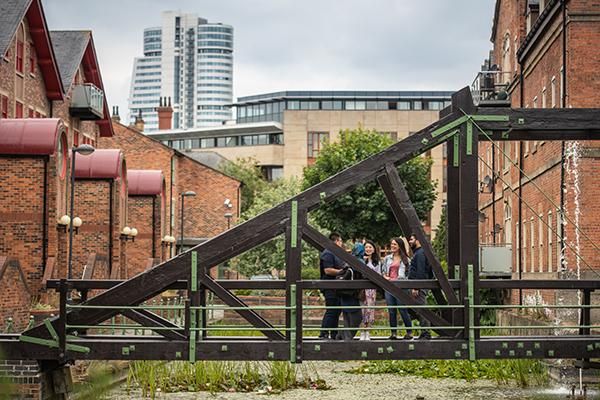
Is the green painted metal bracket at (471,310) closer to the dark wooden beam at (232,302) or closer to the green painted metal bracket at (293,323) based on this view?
the green painted metal bracket at (293,323)

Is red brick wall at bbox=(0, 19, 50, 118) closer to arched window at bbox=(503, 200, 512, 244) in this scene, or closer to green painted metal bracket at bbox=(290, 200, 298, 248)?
arched window at bbox=(503, 200, 512, 244)

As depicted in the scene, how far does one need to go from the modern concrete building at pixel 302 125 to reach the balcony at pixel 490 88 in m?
44.2

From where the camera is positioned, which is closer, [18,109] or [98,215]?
[18,109]

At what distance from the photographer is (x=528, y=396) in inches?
824

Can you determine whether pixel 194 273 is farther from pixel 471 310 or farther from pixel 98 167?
pixel 98 167

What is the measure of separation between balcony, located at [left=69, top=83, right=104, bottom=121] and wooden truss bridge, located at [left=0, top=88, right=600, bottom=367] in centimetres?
2966

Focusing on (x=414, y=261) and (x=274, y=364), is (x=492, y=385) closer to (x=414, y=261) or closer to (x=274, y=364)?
(x=274, y=364)

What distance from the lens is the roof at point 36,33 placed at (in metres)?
34.3

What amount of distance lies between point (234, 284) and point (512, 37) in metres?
25.9

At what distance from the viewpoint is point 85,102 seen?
43.4 m

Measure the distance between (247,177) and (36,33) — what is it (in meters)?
54.8

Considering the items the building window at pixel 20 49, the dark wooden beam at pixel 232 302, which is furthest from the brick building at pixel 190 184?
the dark wooden beam at pixel 232 302

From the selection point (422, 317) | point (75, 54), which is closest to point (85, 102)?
point (75, 54)

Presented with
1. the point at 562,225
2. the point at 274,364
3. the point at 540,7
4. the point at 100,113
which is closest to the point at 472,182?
the point at 274,364
